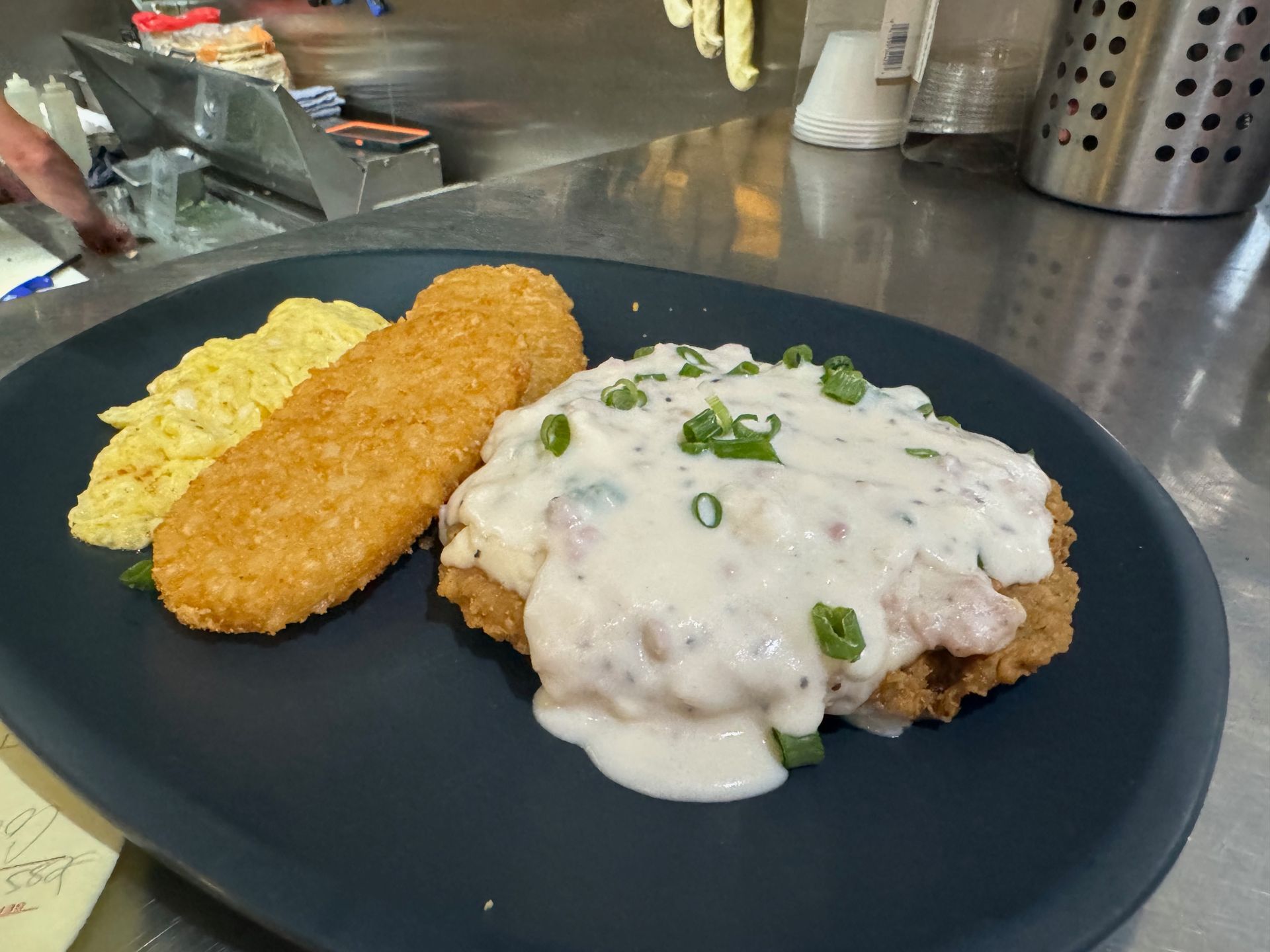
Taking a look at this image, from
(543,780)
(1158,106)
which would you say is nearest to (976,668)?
(543,780)

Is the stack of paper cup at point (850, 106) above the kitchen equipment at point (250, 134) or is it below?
above

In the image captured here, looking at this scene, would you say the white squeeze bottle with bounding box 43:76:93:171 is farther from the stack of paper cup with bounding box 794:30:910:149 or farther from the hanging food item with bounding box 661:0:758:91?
the stack of paper cup with bounding box 794:30:910:149

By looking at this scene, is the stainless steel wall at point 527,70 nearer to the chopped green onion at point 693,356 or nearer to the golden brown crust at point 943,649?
the chopped green onion at point 693,356

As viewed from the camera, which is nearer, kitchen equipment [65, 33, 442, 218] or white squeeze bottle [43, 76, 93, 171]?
kitchen equipment [65, 33, 442, 218]

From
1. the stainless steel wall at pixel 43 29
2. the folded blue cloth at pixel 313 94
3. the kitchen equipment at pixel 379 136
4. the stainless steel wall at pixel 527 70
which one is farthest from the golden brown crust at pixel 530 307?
the stainless steel wall at pixel 43 29

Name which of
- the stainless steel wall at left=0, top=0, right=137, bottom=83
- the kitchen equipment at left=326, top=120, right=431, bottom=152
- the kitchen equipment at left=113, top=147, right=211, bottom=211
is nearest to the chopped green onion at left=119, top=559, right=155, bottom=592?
the kitchen equipment at left=113, top=147, right=211, bottom=211

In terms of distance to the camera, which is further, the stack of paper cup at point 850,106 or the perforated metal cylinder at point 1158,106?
the stack of paper cup at point 850,106

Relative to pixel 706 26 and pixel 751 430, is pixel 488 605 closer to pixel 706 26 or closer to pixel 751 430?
pixel 751 430
